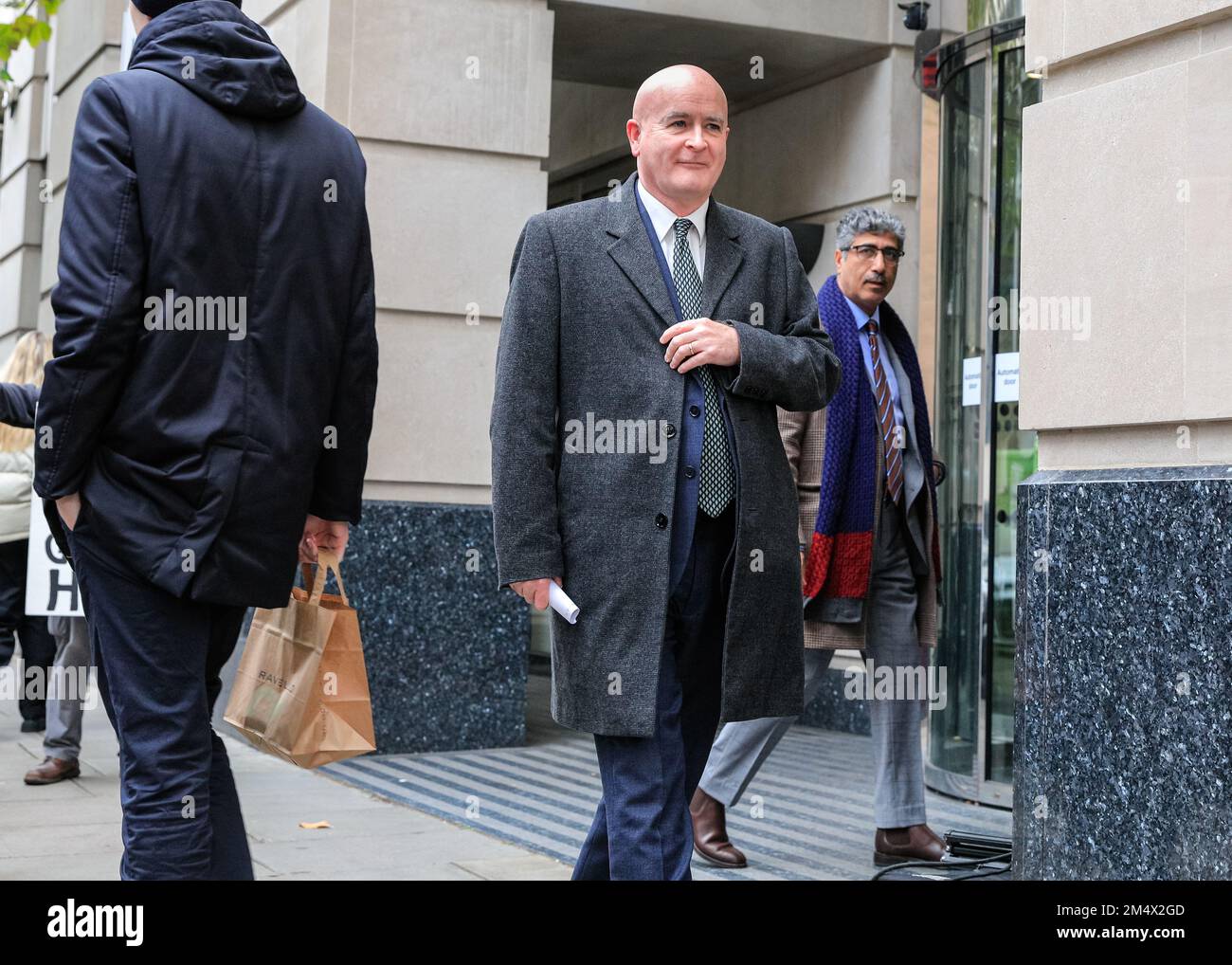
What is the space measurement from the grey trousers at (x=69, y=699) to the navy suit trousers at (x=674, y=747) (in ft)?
13.7

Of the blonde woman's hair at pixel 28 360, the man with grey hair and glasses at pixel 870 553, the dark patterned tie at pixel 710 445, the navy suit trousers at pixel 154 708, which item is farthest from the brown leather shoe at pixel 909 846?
the blonde woman's hair at pixel 28 360

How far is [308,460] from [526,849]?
2.48m

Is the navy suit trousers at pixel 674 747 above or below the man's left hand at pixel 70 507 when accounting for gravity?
below

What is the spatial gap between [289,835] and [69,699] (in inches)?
70.3

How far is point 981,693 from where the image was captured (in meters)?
6.77

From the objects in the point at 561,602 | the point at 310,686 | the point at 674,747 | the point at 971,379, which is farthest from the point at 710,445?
the point at 971,379

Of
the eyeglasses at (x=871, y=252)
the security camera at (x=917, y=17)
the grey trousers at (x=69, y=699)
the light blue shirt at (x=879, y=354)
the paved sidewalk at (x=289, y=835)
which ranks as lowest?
the paved sidewalk at (x=289, y=835)

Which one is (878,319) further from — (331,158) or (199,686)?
(199,686)

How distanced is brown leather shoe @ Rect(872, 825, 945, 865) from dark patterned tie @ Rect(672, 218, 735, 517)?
2.35 m

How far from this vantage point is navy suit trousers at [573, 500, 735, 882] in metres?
3.37

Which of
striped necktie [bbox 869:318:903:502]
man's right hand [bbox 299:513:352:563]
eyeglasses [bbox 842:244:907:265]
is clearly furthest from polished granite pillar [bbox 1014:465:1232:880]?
man's right hand [bbox 299:513:352:563]

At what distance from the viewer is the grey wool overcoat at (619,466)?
342cm

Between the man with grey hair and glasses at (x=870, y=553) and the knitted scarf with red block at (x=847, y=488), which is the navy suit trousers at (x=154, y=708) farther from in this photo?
the knitted scarf with red block at (x=847, y=488)

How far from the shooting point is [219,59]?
3.48 metres
